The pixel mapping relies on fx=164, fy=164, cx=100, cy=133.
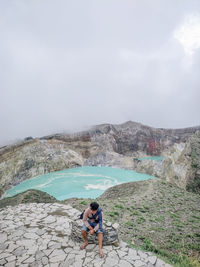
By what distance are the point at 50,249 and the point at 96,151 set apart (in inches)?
2119

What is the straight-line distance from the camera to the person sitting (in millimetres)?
4779

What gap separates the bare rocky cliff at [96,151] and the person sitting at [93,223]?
57.6 feet

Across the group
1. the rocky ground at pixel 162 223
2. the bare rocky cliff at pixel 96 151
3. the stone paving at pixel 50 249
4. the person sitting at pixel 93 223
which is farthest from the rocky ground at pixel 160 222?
the bare rocky cliff at pixel 96 151

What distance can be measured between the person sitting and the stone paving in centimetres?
36

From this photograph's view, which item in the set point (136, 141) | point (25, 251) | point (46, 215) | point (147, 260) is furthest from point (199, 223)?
point (136, 141)

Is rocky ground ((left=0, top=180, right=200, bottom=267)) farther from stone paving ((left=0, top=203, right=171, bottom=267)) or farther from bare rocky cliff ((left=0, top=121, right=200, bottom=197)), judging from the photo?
bare rocky cliff ((left=0, top=121, right=200, bottom=197))

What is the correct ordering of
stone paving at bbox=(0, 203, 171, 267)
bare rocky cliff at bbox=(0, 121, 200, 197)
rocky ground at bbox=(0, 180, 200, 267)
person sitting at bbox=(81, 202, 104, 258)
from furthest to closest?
bare rocky cliff at bbox=(0, 121, 200, 197)
rocky ground at bbox=(0, 180, 200, 267)
person sitting at bbox=(81, 202, 104, 258)
stone paving at bbox=(0, 203, 171, 267)

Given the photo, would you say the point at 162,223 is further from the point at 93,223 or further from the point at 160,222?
the point at 93,223

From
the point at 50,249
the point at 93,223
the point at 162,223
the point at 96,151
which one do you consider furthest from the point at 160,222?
the point at 96,151

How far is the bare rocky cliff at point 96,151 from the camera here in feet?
109

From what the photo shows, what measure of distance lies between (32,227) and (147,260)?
4031 mm

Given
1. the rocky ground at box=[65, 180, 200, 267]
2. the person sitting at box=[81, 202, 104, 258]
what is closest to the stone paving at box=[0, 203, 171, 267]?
the person sitting at box=[81, 202, 104, 258]

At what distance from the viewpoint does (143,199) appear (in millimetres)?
11859

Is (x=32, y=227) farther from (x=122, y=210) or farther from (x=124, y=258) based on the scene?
(x=122, y=210)
